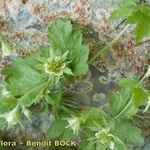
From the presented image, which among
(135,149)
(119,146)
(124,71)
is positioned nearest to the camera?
(119,146)

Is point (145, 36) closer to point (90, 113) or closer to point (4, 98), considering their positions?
point (90, 113)

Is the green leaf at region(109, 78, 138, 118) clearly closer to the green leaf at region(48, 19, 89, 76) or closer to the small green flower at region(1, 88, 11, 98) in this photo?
the green leaf at region(48, 19, 89, 76)

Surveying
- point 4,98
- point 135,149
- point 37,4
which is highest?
point 37,4

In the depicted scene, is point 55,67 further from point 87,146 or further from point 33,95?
point 87,146

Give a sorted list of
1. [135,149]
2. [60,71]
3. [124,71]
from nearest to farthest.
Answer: [60,71] < [124,71] < [135,149]

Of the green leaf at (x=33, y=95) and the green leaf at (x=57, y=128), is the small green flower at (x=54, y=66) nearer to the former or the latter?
the green leaf at (x=33, y=95)

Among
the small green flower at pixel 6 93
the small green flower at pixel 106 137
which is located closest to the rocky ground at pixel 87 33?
the small green flower at pixel 6 93

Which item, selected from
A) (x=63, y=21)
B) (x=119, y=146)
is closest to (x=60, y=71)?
(x=63, y=21)

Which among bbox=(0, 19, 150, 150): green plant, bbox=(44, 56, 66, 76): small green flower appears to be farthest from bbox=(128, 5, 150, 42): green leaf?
bbox=(44, 56, 66, 76): small green flower
